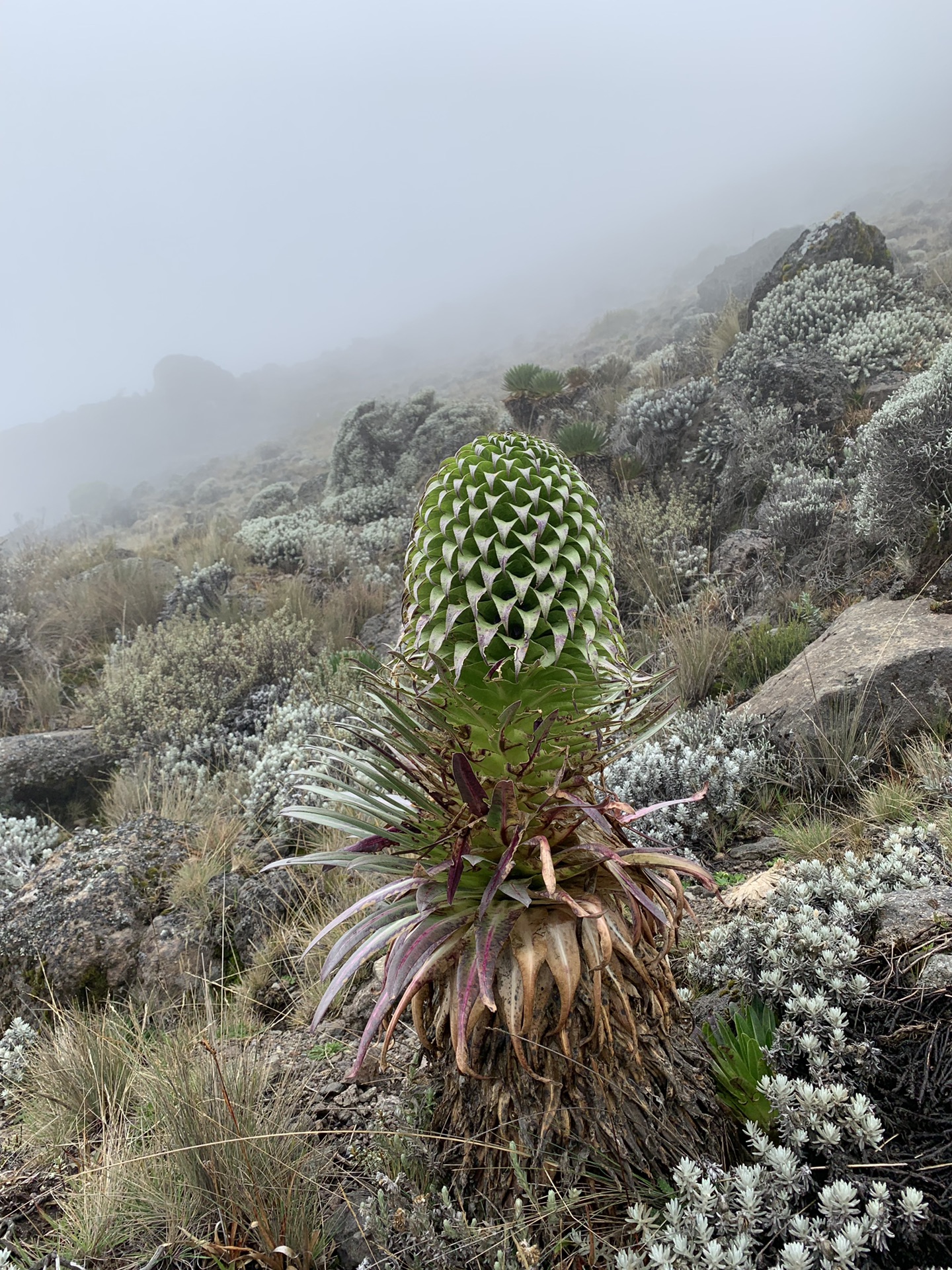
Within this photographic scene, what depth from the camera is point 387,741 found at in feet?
6.12

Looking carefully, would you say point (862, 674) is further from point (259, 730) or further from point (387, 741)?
point (259, 730)

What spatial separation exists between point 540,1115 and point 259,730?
576 cm

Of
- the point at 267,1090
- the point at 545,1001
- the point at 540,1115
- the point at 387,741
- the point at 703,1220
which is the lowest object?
the point at 267,1090

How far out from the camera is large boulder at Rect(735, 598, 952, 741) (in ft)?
13.4

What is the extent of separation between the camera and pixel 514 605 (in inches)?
64.0

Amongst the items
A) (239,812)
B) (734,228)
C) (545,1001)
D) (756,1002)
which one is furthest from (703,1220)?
(734,228)

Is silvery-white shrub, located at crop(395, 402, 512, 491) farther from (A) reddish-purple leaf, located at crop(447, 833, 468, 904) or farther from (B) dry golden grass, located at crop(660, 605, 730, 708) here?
(A) reddish-purple leaf, located at crop(447, 833, 468, 904)

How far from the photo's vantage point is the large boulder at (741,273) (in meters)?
25.2

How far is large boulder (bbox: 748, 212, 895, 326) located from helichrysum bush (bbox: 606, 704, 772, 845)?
366 inches

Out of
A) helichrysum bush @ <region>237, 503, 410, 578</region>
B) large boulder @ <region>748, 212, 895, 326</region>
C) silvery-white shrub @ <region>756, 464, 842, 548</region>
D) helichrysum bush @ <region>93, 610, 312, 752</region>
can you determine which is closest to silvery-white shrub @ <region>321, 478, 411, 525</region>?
helichrysum bush @ <region>237, 503, 410, 578</region>

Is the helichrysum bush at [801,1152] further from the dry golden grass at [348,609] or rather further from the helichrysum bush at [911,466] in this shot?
the dry golden grass at [348,609]

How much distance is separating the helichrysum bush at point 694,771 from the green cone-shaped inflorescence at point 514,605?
2.42 m

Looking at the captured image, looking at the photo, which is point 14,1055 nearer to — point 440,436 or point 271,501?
Result: point 440,436

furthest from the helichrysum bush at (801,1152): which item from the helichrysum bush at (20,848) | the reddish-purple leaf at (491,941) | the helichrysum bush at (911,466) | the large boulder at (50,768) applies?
the large boulder at (50,768)
